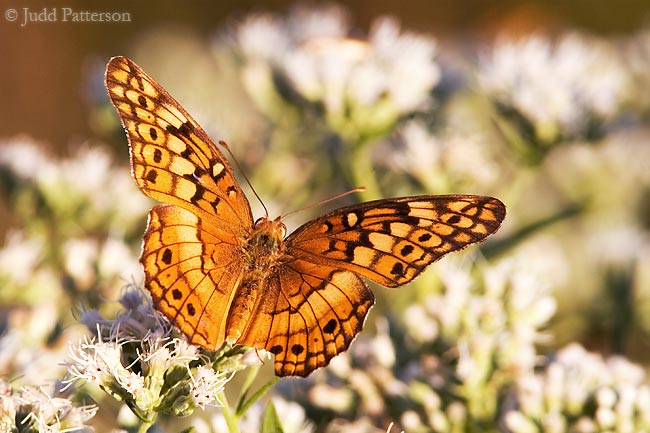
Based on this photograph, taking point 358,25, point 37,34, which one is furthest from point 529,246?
point 37,34

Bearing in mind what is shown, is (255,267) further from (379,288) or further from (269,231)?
(379,288)

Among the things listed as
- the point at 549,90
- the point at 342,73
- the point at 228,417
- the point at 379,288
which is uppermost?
the point at 342,73

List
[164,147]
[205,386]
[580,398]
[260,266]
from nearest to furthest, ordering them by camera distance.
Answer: [205,386] → [164,147] → [260,266] → [580,398]

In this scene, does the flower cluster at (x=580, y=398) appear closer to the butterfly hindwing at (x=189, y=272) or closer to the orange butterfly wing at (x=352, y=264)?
the orange butterfly wing at (x=352, y=264)

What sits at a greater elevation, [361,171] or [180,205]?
[180,205]

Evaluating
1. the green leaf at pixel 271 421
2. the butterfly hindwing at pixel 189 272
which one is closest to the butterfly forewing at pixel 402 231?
the butterfly hindwing at pixel 189 272

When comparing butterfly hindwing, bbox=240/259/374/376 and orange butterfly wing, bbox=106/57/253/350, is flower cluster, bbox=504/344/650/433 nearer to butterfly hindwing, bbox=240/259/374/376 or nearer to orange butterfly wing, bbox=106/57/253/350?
butterfly hindwing, bbox=240/259/374/376

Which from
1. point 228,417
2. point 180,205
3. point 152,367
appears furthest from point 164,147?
point 228,417
